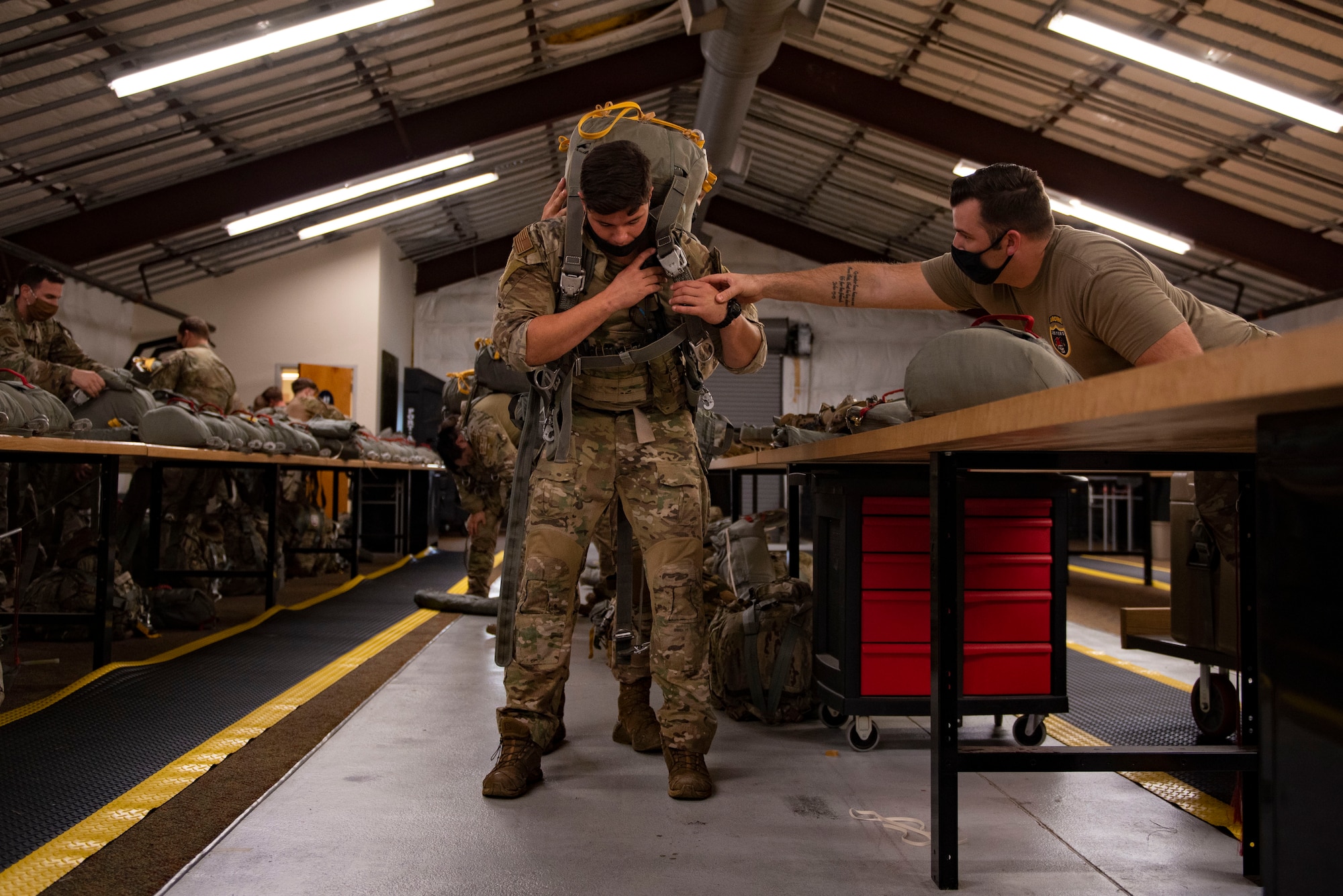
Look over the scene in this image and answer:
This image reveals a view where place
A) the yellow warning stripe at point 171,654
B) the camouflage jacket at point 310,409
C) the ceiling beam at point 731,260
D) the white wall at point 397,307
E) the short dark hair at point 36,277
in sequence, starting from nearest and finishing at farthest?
the yellow warning stripe at point 171,654 < the short dark hair at point 36,277 < the camouflage jacket at point 310,409 < the white wall at point 397,307 < the ceiling beam at point 731,260

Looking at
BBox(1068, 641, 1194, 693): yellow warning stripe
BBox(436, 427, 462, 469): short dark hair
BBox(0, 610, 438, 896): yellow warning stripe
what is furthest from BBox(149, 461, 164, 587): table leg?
BBox(1068, 641, 1194, 693): yellow warning stripe

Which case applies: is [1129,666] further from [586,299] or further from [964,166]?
[964,166]

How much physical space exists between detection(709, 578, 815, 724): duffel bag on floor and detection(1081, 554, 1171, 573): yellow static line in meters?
7.90

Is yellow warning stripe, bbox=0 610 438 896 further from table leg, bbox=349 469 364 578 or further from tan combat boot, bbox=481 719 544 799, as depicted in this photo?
table leg, bbox=349 469 364 578

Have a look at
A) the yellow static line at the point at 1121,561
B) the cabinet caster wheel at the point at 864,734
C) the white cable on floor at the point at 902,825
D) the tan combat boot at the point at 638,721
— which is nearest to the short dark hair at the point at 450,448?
the tan combat boot at the point at 638,721

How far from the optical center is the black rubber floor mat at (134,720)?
7.39 ft

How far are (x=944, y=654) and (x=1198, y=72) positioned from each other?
645 centimetres

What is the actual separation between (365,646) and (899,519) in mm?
2957

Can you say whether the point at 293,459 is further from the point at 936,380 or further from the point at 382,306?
the point at 382,306

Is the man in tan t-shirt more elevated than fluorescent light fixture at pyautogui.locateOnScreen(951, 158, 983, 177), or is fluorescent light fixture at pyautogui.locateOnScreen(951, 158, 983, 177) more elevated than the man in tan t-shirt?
fluorescent light fixture at pyautogui.locateOnScreen(951, 158, 983, 177)

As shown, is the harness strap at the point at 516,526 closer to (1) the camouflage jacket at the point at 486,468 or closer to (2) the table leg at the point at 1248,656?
(2) the table leg at the point at 1248,656

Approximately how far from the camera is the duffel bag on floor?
3.14 metres

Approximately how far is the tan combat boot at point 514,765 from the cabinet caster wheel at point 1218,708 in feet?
7.05

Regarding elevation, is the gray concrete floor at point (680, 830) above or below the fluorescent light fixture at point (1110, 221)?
below
